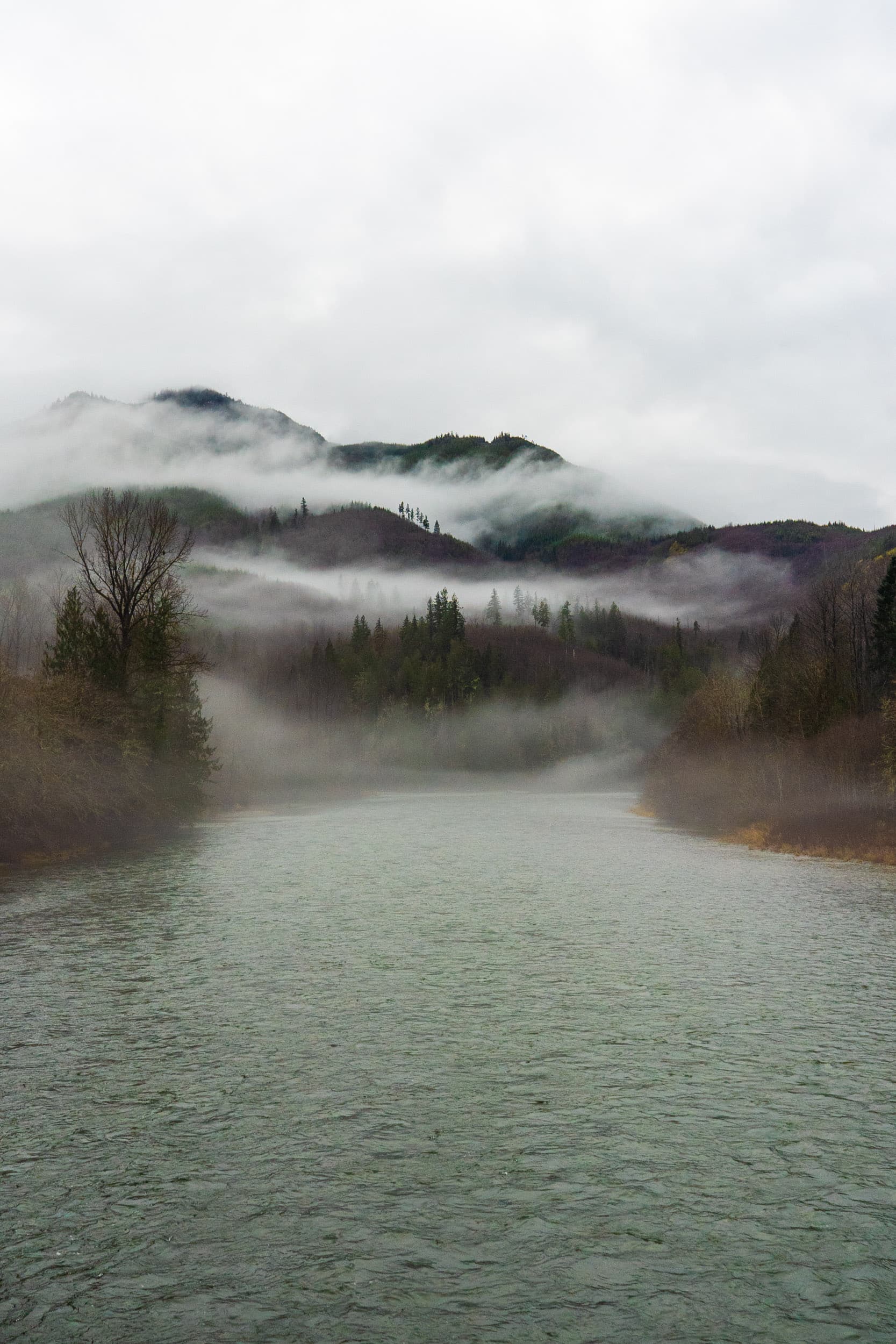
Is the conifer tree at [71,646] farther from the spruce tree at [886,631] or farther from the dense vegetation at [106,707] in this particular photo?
the spruce tree at [886,631]

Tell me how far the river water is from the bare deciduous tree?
33144mm

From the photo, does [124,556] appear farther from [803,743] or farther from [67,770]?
[803,743]

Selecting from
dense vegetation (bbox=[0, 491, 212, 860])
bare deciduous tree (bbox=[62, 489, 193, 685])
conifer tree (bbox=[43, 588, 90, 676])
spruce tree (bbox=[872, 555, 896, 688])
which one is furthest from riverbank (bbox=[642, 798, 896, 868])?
spruce tree (bbox=[872, 555, 896, 688])

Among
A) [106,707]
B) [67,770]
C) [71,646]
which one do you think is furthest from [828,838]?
[71,646]

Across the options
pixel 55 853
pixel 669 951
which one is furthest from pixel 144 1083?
pixel 55 853

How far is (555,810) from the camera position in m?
102

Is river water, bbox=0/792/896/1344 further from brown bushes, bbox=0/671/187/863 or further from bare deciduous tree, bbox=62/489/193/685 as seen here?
→ bare deciduous tree, bbox=62/489/193/685

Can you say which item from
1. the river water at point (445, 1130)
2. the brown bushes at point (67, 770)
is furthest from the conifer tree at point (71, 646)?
the river water at point (445, 1130)

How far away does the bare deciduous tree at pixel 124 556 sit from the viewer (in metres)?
59.5

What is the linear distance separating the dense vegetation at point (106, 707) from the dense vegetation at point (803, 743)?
3640 centimetres

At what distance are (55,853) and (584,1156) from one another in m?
38.2

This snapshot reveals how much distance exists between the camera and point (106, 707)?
2157 inches

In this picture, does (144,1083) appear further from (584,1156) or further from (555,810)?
(555,810)

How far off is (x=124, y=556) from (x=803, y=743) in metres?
46.6
